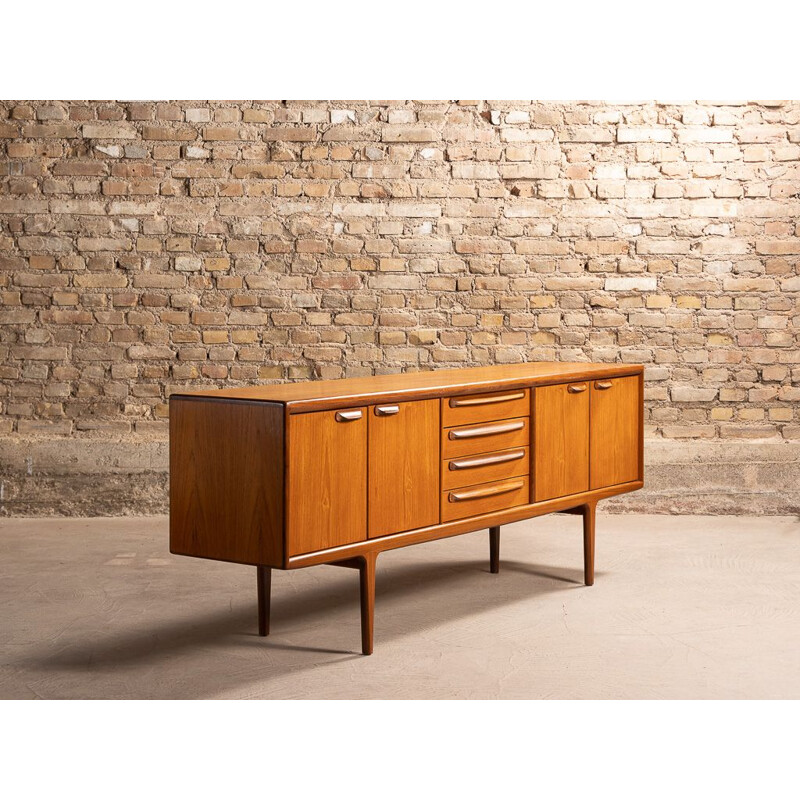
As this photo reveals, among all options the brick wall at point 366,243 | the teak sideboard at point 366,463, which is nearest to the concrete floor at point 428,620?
the teak sideboard at point 366,463

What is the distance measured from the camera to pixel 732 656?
13.1 feet

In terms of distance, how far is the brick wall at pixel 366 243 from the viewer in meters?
6.65

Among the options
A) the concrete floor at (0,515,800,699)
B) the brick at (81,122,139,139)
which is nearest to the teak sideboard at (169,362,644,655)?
the concrete floor at (0,515,800,699)

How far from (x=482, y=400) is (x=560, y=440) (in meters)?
0.58

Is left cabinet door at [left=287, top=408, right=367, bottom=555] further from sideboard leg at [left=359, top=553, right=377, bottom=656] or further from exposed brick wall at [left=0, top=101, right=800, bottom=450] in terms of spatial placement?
exposed brick wall at [left=0, top=101, right=800, bottom=450]

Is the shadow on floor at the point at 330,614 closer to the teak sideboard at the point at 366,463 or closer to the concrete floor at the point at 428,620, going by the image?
the concrete floor at the point at 428,620

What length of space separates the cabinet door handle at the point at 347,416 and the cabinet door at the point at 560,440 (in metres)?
1.08

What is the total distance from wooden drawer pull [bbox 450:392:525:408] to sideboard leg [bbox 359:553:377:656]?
692 mm

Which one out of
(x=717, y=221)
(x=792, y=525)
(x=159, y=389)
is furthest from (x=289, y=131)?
(x=792, y=525)

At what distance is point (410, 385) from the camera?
13.7ft

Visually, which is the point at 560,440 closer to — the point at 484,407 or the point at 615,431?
the point at 615,431

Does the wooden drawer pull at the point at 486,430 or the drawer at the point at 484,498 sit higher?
the wooden drawer pull at the point at 486,430

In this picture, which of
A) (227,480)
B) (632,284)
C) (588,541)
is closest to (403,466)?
(227,480)

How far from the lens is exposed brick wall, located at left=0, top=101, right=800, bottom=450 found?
6.65 m
